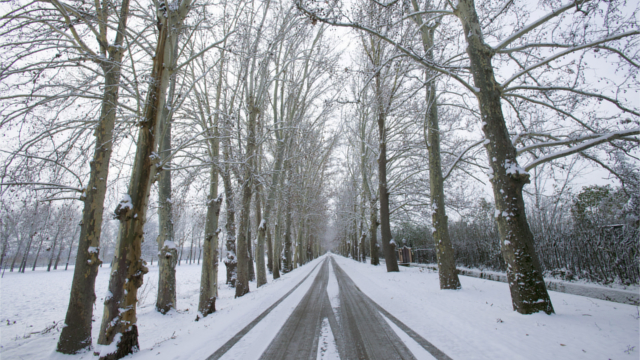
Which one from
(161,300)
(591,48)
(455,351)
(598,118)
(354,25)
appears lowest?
(161,300)

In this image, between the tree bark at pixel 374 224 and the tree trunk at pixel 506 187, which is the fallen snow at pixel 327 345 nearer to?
the tree trunk at pixel 506 187

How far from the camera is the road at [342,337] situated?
321 centimetres

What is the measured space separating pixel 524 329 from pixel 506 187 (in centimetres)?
217

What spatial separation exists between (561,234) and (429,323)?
35.7ft

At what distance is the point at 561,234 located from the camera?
1100cm

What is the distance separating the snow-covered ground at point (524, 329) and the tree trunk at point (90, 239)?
6.05 m

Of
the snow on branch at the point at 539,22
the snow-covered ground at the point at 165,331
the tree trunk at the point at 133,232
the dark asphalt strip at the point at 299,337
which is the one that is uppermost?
the snow on branch at the point at 539,22

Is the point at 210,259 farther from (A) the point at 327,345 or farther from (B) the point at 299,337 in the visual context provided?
(A) the point at 327,345

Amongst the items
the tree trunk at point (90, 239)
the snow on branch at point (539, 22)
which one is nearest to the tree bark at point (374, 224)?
the snow on branch at point (539, 22)

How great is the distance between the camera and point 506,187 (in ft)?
14.6

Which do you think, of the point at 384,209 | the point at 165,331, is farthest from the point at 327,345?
the point at 384,209

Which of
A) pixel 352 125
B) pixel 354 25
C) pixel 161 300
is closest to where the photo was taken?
pixel 354 25

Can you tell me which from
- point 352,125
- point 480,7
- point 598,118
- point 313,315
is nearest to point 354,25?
point 480,7

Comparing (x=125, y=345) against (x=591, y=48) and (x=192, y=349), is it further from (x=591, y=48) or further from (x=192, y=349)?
(x=591, y=48)
